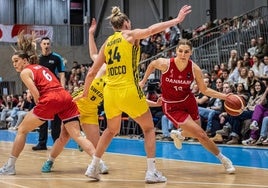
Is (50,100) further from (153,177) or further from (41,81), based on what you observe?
(153,177)

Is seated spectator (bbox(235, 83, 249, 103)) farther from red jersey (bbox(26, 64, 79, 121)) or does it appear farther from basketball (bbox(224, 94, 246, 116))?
red jersey (bbox(26, 64, 79, 121))

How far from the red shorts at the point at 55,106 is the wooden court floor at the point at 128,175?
708 millimetres

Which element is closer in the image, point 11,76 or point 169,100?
point 169,100

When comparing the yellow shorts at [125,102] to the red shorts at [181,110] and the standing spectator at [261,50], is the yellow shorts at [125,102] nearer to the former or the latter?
the red shorts at [181,110]

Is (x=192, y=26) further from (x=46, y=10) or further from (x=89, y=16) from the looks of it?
(x=46, y=10)

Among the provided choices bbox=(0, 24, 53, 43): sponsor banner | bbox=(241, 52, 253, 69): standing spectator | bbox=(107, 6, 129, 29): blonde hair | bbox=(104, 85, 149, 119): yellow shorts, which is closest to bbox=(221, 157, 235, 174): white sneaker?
bbox=(104, 85, 149, 119): yellow shorts

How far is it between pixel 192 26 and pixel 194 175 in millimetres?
16822

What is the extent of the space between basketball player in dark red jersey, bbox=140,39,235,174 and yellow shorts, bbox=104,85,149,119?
0.93 meters

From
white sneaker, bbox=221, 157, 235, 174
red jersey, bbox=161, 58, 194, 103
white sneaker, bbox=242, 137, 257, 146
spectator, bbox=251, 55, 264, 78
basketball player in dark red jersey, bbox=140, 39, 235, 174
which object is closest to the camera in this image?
white sneaker, bbox=221, 157, 235, 174

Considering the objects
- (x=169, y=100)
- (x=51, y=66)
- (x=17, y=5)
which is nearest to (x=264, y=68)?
(x=51, y=66)

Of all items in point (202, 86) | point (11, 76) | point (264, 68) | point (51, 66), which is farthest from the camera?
point (11, 76)

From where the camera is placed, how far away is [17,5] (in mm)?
29594

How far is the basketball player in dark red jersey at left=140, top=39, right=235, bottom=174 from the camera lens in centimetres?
614

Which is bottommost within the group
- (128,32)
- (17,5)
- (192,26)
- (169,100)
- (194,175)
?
(194,175)
